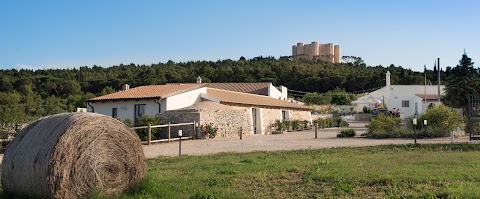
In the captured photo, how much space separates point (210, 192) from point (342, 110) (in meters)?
65.1

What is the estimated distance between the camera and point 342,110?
72.8 meters

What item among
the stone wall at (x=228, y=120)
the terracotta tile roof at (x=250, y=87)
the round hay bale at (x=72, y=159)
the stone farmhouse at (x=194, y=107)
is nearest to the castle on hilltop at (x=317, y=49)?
the terracotta tile roof at (x=250, y=87)

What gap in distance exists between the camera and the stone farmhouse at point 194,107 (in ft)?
101

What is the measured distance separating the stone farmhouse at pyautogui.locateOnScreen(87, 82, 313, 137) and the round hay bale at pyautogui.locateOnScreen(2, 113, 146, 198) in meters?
20.1

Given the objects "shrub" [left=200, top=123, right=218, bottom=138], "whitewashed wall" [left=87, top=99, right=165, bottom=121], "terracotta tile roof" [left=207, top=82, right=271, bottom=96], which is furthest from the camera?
"terracotta tile roof" [left=207, top=82, right=271, bottom=96]

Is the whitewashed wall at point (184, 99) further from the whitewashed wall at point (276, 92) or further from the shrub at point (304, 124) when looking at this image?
the whitewashed wall at point (276, 92)

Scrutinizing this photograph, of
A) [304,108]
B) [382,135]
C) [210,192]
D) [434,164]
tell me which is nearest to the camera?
[210,192]

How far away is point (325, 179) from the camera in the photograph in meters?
10.7

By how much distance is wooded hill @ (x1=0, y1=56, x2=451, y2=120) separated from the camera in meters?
59.4

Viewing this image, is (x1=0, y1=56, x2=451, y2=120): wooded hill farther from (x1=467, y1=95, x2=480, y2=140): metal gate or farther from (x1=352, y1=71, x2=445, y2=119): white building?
(x1=467, y1=95, x2=480, y2=140): metal gate

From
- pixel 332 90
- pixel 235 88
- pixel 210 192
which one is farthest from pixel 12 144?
pixel 332 90

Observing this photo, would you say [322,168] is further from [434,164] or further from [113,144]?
[113,144]

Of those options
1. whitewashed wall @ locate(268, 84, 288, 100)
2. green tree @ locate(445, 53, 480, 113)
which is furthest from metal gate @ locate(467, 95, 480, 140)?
whitewashed wall @ locate(268, 84, 288, 100)

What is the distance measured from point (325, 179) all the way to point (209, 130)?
1980 centimetres
